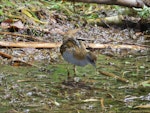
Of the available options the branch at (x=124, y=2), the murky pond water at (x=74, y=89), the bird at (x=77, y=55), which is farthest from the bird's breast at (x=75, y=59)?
the branch at (x=124, y=2)

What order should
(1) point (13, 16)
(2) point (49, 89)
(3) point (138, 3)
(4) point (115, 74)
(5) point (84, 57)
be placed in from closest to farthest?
1. (2) point (49, 89)
2. (5) point (84, 57)
3. (4) point (115, 74)
4. (1) point (13, 16)
5. (3) point (138, 3)

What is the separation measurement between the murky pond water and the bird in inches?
8.9

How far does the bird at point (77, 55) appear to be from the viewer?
16.5 feet

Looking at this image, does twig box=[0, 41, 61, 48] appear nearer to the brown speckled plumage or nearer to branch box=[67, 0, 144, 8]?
the brown speckled plumage

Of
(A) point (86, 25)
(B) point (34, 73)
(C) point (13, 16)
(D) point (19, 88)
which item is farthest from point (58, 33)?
(D) point (19, 88)

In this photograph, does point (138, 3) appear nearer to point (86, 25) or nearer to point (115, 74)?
point (86, 25)

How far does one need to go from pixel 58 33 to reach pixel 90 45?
3.67 feet

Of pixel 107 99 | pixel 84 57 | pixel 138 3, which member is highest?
pixel 138 3

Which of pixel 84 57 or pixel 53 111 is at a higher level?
pixel 84 57

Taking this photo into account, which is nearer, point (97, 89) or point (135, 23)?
point (97, 89)

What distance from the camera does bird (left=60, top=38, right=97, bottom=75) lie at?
503cm

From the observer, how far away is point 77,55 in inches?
199

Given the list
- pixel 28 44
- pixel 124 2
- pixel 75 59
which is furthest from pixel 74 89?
pixel 124 2

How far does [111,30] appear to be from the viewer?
1002cm
